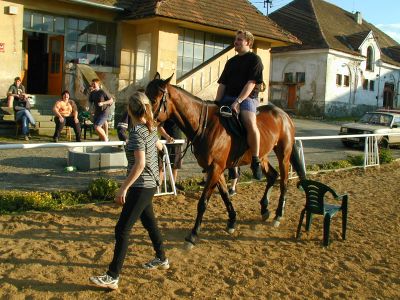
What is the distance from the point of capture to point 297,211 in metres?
8.10

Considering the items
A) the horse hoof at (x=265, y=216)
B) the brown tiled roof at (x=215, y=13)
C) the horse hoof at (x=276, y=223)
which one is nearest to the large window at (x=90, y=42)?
the brown tiled roof at (x=215, y=13)

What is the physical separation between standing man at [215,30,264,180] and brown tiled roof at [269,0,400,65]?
1236 inches

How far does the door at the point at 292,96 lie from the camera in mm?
38406

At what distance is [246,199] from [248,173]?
2475mm

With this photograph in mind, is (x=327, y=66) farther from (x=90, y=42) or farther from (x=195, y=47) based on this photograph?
(x=90, y=42)

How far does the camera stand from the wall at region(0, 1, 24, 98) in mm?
15859

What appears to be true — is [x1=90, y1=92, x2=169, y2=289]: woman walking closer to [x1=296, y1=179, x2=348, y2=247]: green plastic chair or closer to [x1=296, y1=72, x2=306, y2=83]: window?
[x1=296, y1=179, x2=348, y2=247]: green plastic chair

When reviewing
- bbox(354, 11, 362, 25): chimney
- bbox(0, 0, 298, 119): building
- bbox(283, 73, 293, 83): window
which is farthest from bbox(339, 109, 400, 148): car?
bbox(354, 11, 362, 25): chimney

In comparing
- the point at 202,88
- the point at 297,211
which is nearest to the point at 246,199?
the point at 297,211

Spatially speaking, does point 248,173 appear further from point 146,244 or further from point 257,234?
point 146,244

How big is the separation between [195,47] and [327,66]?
1847 cm

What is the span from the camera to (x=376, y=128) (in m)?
18.9

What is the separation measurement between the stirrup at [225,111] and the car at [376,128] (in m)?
13.4

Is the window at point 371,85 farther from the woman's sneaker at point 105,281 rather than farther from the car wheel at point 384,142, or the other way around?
the woman's sneaker at point 105,281
